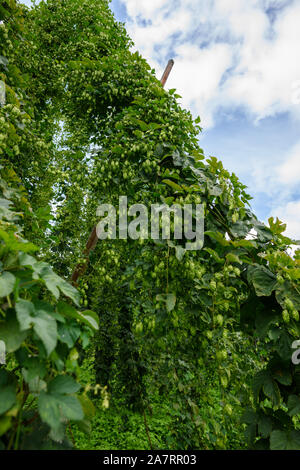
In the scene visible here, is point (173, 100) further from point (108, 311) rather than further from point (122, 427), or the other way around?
point (122, 427)

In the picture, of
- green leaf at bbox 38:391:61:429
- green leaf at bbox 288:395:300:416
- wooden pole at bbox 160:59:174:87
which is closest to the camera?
green leaf at bbox 38:391:61:429

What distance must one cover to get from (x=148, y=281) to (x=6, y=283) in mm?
1025

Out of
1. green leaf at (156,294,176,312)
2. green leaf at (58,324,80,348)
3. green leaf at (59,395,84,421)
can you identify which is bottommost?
green leaf at (59,395,84,421)

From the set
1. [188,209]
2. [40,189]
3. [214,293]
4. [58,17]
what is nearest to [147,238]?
[188,209]

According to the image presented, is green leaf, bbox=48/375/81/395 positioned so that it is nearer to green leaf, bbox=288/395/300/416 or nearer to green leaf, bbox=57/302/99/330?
green leaf, bbox=57/302/99/330

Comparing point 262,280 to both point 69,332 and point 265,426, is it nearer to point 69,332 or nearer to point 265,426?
point 265,426

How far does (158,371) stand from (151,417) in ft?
4.09

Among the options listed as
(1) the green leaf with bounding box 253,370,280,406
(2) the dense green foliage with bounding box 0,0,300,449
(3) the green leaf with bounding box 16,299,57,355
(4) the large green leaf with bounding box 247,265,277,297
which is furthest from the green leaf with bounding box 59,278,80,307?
(1) the green leaf with bounding box 253,370,280,406

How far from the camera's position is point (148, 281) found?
170cm

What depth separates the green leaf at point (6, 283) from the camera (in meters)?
0.73

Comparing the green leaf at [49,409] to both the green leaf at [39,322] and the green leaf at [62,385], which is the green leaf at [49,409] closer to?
the green leaf at [62,385]

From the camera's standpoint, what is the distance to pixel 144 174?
6.73ft

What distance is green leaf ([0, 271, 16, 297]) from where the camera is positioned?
0.73 meters

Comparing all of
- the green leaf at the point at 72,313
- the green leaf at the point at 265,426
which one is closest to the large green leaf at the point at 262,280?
the green leaf at the point at 265,426
